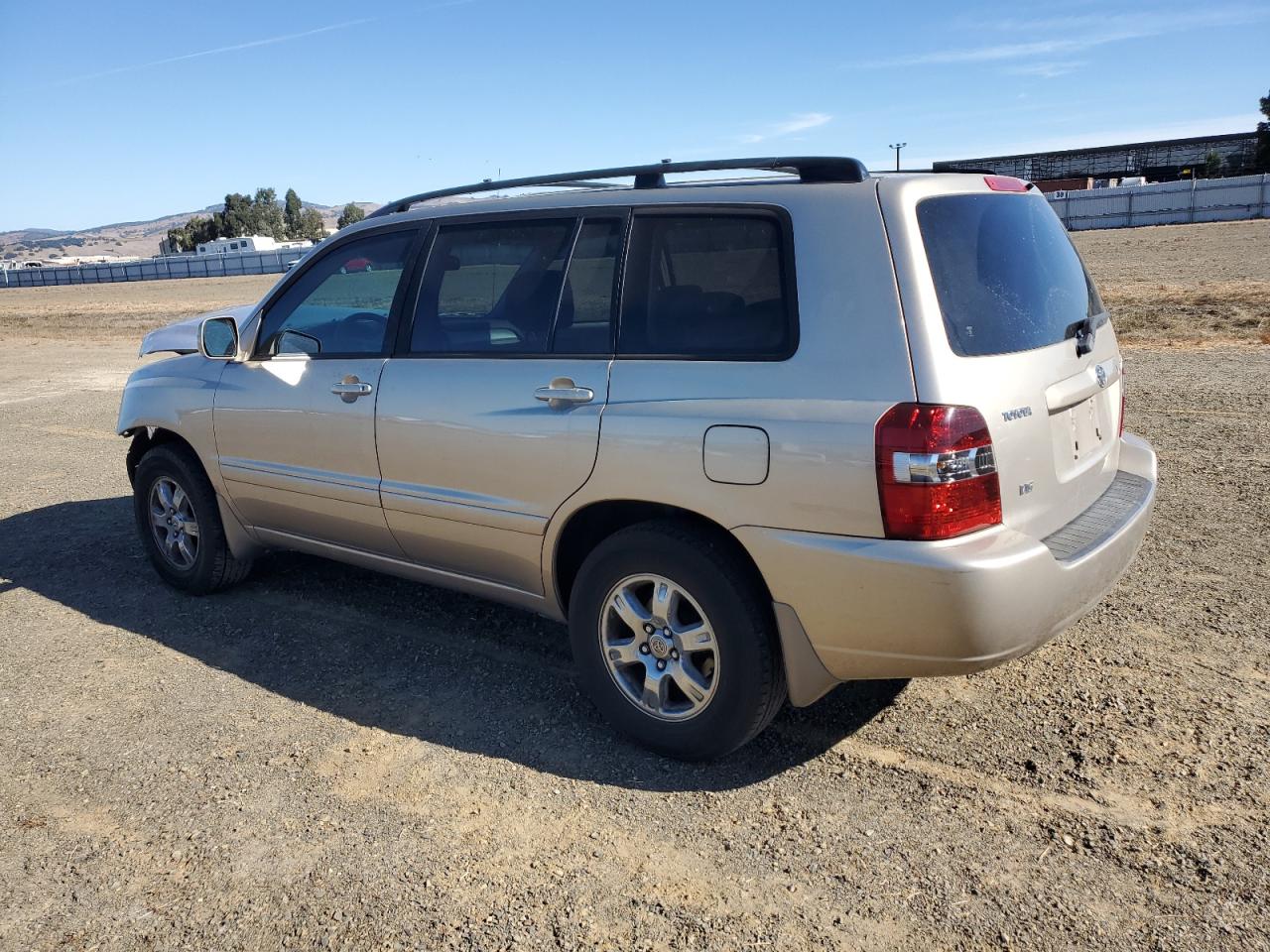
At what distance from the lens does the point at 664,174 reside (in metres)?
3.74

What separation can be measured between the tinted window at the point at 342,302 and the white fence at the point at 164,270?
66.8 m

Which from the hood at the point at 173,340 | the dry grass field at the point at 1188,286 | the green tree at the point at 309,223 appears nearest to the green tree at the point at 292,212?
the green tree at the point at 309,223

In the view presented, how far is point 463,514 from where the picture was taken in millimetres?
3941

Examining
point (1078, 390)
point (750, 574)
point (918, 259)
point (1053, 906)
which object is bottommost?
point (1053, 906)

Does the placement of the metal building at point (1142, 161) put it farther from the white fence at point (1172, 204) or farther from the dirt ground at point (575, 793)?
the dirt ground at point (575, 793)

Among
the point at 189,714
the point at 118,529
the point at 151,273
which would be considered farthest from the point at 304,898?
the point at 151,273

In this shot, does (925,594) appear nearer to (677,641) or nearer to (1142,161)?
(677,641)

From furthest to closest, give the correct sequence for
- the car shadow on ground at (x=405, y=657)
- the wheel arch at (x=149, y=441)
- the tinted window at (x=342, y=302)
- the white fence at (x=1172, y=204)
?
the white fence at (x=1172, y=204) < the wheel arch at (x=149, y=441) < the tinted window at (x=342, y=302) < the car shadow on ground at (x=405, y=657)

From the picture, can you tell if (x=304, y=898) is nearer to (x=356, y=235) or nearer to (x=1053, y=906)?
(x=1053, y=906)

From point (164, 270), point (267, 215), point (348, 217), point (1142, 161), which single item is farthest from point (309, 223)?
point (1142, 161)

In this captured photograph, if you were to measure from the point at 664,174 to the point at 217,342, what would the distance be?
7.96ft

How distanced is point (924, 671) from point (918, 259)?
121 centimetres

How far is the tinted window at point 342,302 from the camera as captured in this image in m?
4.39

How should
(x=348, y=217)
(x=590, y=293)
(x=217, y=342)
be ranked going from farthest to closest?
(x=348, y=217)
(x=217, y=342)
(x=590, y=293)
